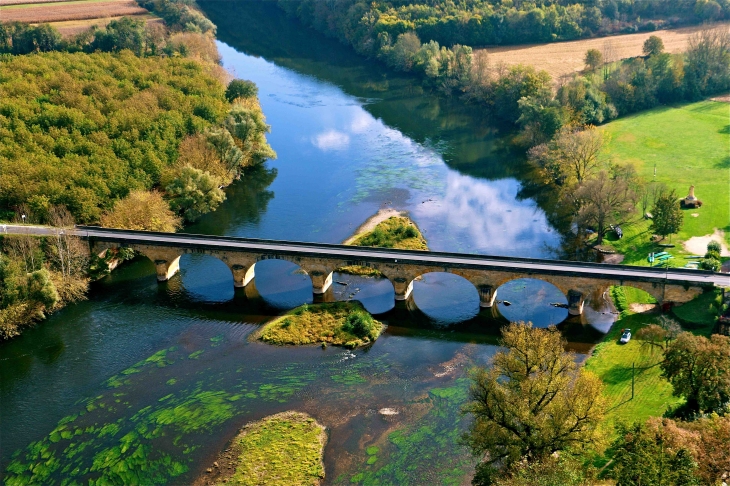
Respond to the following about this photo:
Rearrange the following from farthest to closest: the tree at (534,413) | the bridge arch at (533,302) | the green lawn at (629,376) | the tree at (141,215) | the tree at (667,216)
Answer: the tree at (141,215), the tree at (667,216), the bridge arch at (533,302), the green lawn at (629,376), the tree at (534,413)

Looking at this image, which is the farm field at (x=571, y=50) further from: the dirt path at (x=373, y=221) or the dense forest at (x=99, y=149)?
the dense forest at (x=99, y=149)

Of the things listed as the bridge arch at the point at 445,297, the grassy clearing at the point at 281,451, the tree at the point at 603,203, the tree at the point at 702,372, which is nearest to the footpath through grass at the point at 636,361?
the tree at the point at 702,372

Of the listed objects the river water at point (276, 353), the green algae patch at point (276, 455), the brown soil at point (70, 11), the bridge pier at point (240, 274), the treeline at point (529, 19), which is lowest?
the green algae patch at point (276, 455)

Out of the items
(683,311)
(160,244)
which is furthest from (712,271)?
(160,244)

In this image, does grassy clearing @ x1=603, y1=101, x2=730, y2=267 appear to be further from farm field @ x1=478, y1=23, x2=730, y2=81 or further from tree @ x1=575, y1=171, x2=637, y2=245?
farm field @ x1=478, y1=23, x2=730, y2=81

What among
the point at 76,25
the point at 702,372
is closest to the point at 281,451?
the point at 702,372

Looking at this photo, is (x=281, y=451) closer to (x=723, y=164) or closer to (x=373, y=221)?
(x=373, y=221)

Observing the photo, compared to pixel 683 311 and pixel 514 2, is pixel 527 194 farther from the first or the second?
pixel 514 2
